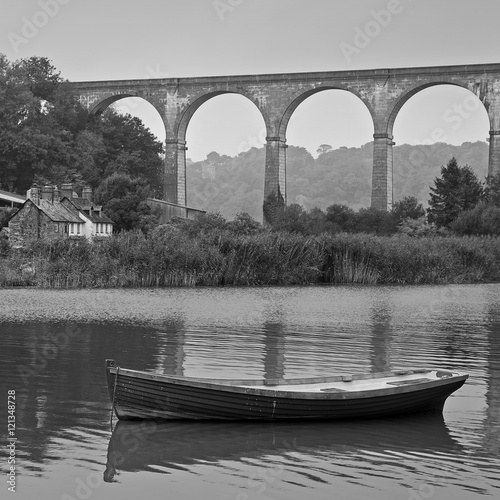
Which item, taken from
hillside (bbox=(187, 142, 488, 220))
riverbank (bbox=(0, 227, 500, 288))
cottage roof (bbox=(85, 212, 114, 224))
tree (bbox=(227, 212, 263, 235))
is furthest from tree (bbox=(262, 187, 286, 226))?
hillside (bbox=(187, 142, 488, 220))

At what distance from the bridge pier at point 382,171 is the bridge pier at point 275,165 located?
500 cm

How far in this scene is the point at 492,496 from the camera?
9039mm

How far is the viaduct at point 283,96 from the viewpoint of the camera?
51.8 m

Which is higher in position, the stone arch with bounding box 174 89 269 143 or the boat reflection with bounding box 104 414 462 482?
the stone arch with bounding box 174 89 269 143

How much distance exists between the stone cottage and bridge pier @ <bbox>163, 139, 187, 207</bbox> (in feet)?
37.5

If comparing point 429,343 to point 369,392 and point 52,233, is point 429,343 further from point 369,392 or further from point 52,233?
point 52,233

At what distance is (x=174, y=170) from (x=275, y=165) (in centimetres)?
598

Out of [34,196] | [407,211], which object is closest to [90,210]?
[34,196]

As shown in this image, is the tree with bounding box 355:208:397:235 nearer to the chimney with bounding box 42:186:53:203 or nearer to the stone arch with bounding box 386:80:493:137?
the stone arch with bounding box 386:80:493:137

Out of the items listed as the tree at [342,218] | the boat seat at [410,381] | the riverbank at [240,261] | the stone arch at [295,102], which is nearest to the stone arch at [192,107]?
the stone arch at [295,102]

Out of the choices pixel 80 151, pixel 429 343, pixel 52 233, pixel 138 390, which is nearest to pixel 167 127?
pixel 80 151

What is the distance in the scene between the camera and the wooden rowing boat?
11.1 m

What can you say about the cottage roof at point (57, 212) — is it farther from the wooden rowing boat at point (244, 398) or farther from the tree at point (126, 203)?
the wooden rowing boat at point (244, 398)

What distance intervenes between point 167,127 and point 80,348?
1602 inches
